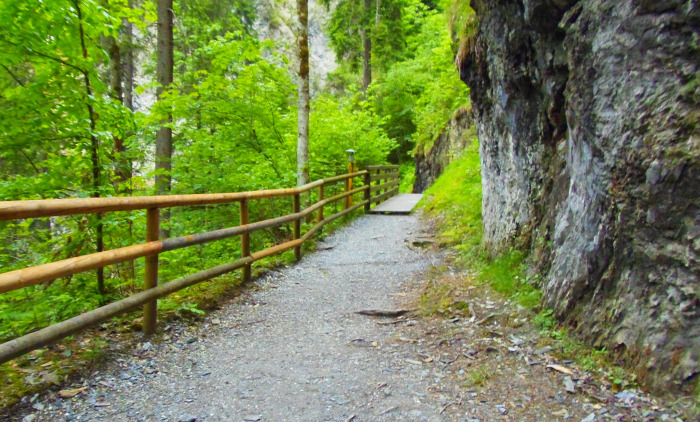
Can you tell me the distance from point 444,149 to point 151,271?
13.9 metres

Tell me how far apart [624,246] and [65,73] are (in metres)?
4.89

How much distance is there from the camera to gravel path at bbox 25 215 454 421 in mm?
2613

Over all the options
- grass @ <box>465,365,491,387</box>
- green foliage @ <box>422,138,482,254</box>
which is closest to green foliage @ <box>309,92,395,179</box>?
green foliage @ <box>422,138,482,254</box>

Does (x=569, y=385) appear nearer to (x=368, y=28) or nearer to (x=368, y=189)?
(x=368, y=189)

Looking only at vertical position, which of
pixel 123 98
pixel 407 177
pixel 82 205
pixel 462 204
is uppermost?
pixel 123 98

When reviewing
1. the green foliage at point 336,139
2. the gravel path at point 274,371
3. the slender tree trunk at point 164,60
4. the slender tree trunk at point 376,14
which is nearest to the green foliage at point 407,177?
the slender tree trunk at point 376,14

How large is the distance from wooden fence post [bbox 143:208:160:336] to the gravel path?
20cm

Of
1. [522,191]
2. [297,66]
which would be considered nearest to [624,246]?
[522,191]

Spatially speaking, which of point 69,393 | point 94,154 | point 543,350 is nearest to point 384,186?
point 94,154

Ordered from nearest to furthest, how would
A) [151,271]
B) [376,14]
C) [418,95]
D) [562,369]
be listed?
[562,369]
[151,271]
[376,14]
[418,95]

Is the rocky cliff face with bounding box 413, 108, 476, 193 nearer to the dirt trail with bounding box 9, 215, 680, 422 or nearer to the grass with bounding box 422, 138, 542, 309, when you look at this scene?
the grass with bounding box 422, 138, 542, 309

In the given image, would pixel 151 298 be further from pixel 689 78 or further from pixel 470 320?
pixel 689 78

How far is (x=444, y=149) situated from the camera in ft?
52.4

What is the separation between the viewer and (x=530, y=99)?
4555mm
